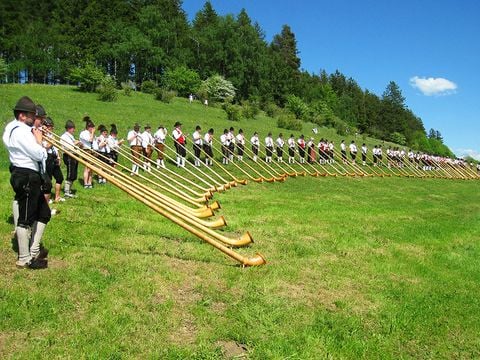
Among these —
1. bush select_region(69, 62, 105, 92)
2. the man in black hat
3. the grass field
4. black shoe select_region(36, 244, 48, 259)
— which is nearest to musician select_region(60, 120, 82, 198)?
the grass field

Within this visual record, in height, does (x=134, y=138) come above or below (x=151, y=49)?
below

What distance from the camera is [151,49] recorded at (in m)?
63.1

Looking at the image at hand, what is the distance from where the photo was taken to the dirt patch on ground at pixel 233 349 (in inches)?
168

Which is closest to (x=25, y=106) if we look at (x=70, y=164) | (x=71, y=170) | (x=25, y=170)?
(x=25, y=170)

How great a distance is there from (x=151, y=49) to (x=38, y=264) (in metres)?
61.6

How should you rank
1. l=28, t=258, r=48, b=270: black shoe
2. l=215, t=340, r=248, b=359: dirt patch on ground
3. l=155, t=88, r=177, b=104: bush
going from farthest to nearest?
l=155, t=88, r=177, b=104: bush < l=28, t=258, r=48, b=270: black shoe < l=215, t=340, r=248, b=359: dirt patch on ground

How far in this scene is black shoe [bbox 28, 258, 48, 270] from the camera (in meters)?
5.91

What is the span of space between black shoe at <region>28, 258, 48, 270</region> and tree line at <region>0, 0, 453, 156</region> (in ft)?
144

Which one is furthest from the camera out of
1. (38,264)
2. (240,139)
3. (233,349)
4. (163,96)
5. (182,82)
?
(182,82)

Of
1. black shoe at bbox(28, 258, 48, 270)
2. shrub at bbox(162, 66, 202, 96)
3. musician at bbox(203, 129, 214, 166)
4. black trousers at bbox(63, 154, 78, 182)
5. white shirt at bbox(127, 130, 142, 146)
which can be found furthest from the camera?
shrub at bbox(162, 66, 202, 96)

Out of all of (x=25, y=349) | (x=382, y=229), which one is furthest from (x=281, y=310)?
(x=382, y=229)

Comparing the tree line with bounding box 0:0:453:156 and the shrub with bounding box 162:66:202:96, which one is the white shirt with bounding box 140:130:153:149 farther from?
the shrub with bounding box 162:66:202:96

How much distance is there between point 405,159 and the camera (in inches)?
1387

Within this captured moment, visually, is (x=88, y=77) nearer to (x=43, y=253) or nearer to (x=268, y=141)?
(x=268, y=141)
